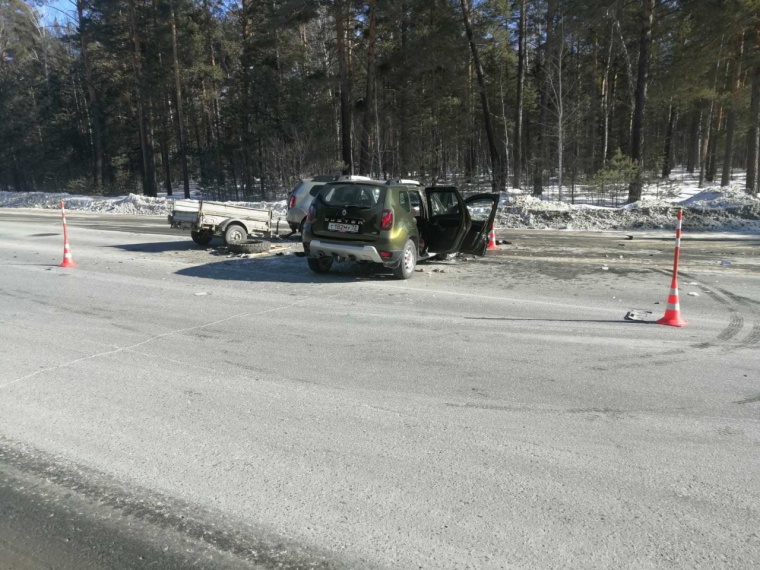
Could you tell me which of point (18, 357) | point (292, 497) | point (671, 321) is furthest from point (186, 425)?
point (671, 321)

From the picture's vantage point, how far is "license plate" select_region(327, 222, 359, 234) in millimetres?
9055

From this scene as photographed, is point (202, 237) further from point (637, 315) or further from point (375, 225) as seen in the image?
point (637, 315)

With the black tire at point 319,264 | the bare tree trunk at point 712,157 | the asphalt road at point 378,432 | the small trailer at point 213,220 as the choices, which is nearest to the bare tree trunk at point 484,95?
the small trailer at point 213,220

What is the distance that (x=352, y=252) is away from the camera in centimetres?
905

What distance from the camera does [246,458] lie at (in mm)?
3480

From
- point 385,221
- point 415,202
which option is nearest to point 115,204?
point 415,202

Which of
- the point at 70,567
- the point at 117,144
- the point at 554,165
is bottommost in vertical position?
the point at 70,567

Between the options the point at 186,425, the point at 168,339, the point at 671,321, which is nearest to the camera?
the point at 186,425

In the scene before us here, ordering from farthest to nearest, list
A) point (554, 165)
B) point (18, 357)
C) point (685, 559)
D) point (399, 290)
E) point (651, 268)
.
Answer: point (554, 165) → point (651, 268) → point (399, 290) → point (18, 357) → point (685, 559)

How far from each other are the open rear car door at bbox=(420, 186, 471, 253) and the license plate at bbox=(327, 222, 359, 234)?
184cm

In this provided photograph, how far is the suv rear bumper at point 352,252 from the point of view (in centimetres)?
898

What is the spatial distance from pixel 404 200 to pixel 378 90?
2966cm

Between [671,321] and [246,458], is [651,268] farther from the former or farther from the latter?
[246,458]

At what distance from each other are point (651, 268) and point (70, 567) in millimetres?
10715
